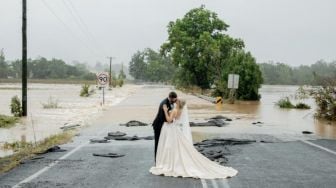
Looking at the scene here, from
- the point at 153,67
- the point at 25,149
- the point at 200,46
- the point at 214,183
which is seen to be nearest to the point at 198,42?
the point at 200,46

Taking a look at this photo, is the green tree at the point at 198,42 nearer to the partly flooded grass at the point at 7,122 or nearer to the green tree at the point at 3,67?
the partly flooded grass at the point at 7,122

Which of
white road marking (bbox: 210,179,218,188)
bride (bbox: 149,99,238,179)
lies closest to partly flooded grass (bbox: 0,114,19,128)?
bride (bbox: 149,99,238,179)

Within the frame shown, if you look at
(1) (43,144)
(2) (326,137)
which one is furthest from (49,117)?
(2) (326,137)

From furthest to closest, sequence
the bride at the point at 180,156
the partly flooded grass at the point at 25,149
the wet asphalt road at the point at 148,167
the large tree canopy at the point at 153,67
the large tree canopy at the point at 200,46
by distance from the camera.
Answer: the large tree canopy at the point at 153,67 → the large tree canopy at the point at 200,46 → the partly flooded grass at the point at 25,149 → the bride at the point at 180,156 → the wet asphalt road at the point at 148,167

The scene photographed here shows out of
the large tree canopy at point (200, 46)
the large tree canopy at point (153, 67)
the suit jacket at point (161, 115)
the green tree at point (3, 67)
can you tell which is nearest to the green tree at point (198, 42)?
the large tree canopy at point (200, 46)

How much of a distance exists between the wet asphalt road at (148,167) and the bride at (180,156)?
12.3 inches

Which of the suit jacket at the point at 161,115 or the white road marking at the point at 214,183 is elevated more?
the suit jacket at the point at 161,115

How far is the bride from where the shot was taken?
11.2m

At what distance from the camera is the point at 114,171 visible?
1176 centimetres

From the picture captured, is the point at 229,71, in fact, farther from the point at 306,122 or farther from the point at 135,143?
the point at 135,143

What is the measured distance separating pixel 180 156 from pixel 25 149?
6917 millimetres

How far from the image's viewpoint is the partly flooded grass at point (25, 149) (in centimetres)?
1325

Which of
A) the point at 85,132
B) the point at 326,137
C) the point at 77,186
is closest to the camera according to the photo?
the point at 77,186

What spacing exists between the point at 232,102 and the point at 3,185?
36.7 m
